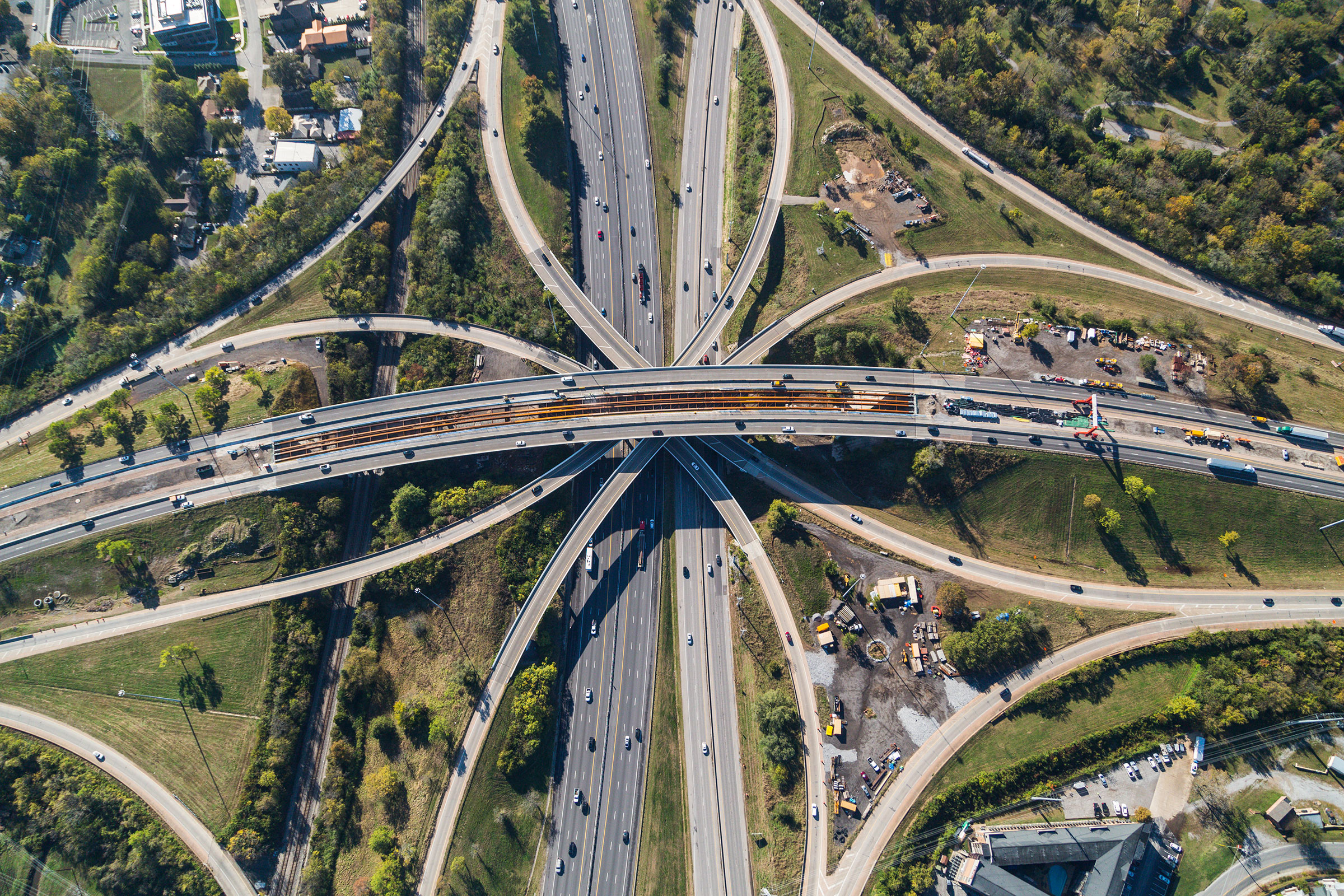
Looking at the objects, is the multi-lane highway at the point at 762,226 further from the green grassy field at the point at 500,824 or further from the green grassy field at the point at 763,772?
the green grassy field at the point at 500,824

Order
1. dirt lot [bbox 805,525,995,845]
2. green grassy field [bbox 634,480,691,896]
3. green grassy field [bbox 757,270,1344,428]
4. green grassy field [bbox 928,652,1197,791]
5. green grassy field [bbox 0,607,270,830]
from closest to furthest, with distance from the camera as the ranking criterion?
green grassy field [bbox 928,652,1197,791] < green grassy field [bbox 634,480,691,896] < dirt lot [bbox 805,525,995,845] < green grassy field [bbox 0,607,270,830] < green grassy field [bbox 757,270,1344,428]

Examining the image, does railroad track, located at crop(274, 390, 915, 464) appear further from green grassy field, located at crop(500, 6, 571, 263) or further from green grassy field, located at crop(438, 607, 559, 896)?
green grassy field, located at crop(438, 607, 559, 896)

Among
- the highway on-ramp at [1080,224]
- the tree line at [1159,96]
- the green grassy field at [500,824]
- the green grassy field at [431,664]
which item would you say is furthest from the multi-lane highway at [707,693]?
the tree line at [1159,96]

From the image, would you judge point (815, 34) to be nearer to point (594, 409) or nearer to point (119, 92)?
point (594, 409)

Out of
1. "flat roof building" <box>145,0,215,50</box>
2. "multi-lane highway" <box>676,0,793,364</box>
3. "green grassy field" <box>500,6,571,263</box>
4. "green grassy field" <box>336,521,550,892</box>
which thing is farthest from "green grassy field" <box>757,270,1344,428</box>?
"flat roof building" <box>145,0,215,50</box>

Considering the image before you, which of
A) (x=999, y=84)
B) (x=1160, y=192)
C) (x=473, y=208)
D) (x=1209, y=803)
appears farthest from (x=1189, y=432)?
(x=473, y=208)

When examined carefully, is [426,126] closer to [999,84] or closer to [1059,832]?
[999,84]

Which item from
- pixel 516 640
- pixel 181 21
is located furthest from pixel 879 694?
pixel 181 21
